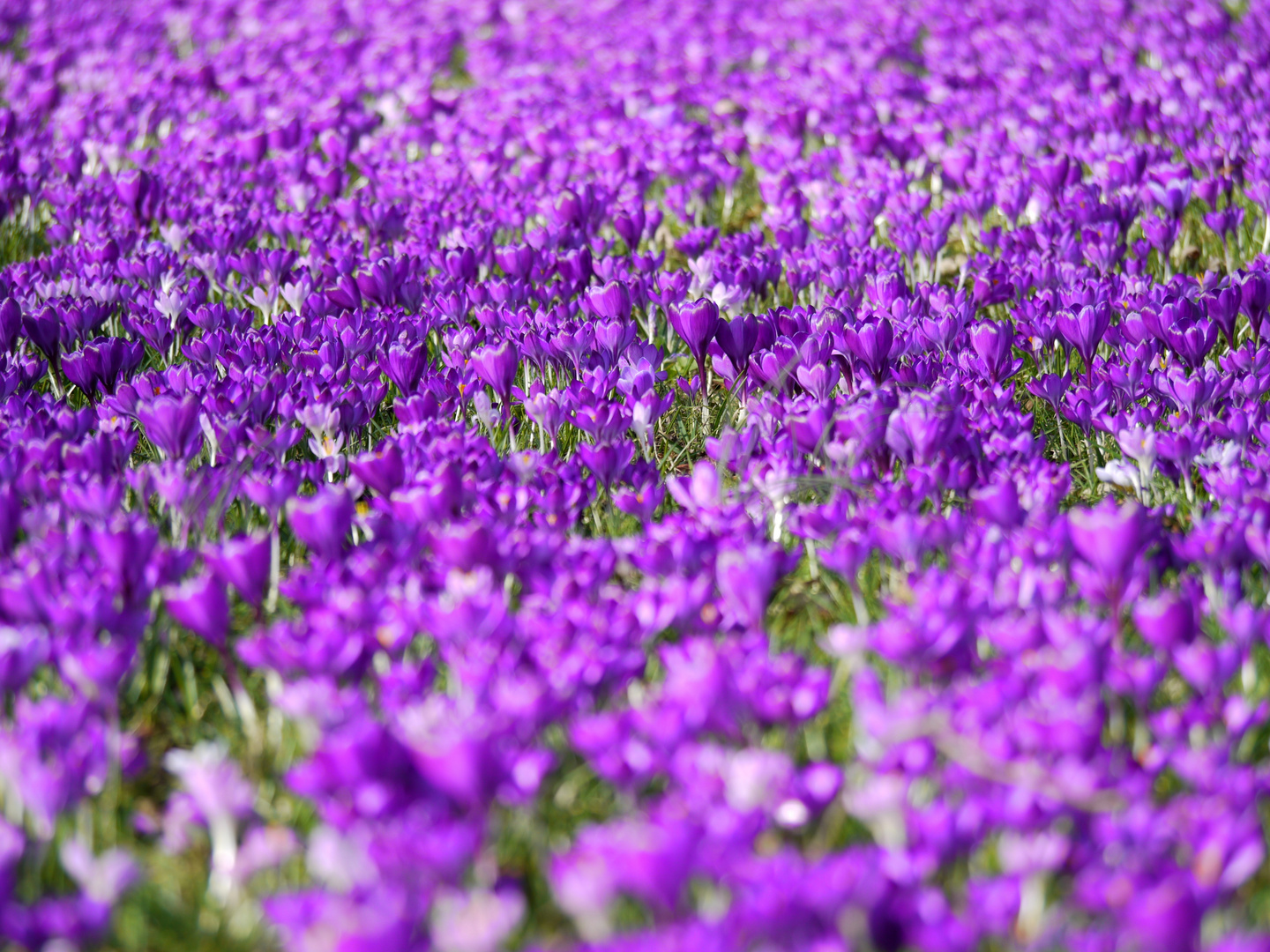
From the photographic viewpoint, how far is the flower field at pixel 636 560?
1761 millimetres

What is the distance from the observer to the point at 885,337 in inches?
137

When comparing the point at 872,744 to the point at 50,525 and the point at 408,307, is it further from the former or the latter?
the point at 408,307

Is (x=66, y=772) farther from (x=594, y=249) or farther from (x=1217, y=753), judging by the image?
(x=594, y=249)

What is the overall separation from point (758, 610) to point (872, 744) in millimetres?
471

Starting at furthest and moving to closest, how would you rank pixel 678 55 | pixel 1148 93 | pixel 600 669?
pixel 678 55 < pixel 1148 93 < pixel 600 669

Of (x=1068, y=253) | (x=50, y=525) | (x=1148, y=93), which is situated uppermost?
(x=50, y=525)

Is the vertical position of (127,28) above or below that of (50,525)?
below

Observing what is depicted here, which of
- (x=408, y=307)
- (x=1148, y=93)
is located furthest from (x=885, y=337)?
(x=1148, y=93)

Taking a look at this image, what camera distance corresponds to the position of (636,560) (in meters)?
2.53

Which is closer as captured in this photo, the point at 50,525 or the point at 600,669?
the point at 600,669

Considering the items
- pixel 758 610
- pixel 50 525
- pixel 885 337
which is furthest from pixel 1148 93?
pixel 50 525

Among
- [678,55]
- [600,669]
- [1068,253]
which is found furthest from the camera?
[678,55]

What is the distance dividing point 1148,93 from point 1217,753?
6.21 meters

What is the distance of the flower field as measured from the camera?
1761 mm
